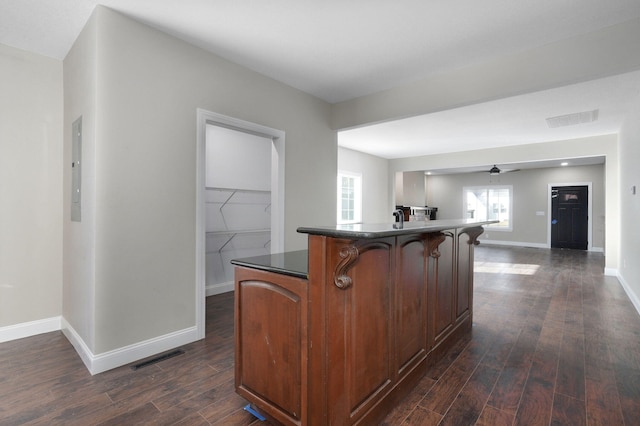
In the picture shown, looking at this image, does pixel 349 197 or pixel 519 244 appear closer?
pixel 349 197

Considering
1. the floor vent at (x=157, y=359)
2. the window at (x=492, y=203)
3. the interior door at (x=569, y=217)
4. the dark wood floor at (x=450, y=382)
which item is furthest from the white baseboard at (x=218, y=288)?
the interior door at (x=569, y=217)

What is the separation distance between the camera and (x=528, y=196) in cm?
993

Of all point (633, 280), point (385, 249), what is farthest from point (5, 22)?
point (633, 280)

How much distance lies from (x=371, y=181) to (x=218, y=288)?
4978 mm

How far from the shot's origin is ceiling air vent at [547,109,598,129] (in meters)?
4.54

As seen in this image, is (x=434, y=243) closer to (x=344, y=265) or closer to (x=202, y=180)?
(x=344, y=265)

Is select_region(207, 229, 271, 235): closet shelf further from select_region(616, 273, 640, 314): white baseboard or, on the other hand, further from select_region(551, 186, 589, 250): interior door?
select_region(551, 186, 589, 250): interior door

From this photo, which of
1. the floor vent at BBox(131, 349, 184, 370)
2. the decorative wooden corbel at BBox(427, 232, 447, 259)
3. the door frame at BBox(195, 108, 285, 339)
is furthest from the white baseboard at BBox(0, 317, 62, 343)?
the decorative wooden corbel at BBox(427, 232, 447, 259)

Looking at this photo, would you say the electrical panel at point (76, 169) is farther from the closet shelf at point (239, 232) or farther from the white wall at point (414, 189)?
the white wall at point (414, 189)

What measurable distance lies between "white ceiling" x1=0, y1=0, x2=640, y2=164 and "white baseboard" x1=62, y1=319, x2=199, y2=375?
8.17 feet

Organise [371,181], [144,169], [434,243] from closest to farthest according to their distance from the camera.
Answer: [434,243] < [144,169] < [371,181]

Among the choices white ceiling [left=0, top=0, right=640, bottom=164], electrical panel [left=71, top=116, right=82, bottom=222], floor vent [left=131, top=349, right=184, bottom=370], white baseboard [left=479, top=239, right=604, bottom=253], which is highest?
white ceiling [left=0, top=0, right=640, bottom=164]

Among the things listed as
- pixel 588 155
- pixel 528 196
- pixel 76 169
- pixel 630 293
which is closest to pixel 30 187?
pixel 76 169

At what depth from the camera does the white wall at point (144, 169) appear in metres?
2.27
